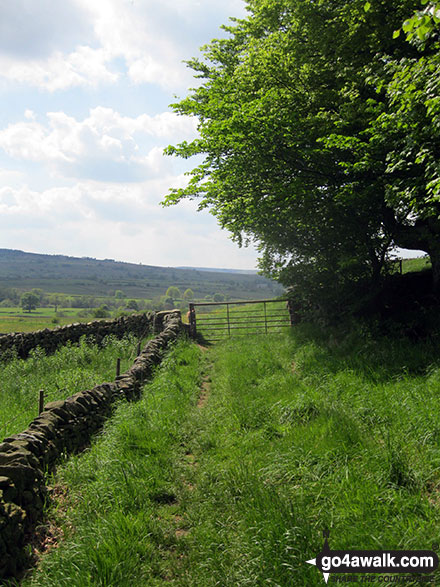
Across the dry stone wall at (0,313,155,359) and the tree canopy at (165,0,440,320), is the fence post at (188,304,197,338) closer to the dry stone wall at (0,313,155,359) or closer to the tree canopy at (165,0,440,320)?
the dry stone wall at (0,313,155,359)

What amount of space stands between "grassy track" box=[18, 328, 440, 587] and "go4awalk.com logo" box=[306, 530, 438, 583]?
63mm

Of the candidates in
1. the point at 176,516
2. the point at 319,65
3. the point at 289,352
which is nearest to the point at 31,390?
the point at 176,516

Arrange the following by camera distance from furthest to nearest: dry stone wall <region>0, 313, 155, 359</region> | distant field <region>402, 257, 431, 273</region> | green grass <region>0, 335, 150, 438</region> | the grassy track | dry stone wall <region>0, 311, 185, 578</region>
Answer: dry stone wall <region>0, 313, 155, 359</region> → distant field <region>402, 257, 431, 273</region> → green grass <region>0, 335, 150, 438</region> → dry stone wall <region>0, 311, 185, 578</region> → the grassy track

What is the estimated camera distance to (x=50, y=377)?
446 inches

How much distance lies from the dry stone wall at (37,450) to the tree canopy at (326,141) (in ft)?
23.3

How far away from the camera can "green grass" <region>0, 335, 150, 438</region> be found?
7.67 m

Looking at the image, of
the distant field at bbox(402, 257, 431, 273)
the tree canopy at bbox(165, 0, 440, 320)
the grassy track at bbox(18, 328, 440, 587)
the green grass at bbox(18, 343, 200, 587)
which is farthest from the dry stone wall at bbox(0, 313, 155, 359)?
the distant field at bbox(402, 257, 431, 273)

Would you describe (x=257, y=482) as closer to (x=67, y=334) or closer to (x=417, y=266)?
(x=67, y=334)

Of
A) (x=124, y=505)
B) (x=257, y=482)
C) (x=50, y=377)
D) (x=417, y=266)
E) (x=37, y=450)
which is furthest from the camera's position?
(x=417, y=266)

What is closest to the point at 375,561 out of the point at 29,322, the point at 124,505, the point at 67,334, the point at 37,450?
the point at 124,505

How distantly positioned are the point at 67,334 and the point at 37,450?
568 inches

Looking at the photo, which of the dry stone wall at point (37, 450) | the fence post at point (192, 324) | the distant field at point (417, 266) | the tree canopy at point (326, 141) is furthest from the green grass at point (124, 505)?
the distant field at point (417, 266)

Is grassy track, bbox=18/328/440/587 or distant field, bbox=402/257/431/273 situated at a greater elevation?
distant field, bbox=402/257/431/273

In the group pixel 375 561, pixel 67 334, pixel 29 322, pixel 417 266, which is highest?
pixel 417 266
